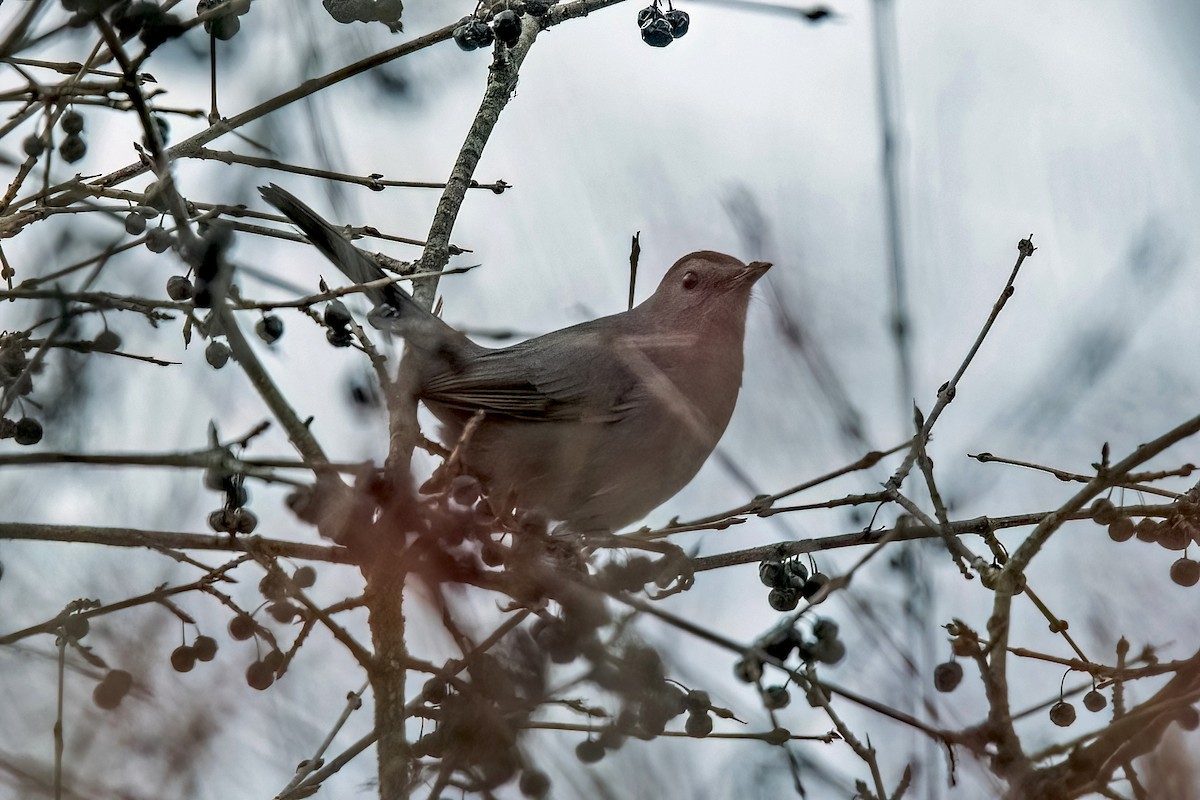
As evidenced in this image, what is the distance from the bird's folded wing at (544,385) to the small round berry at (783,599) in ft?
5.01

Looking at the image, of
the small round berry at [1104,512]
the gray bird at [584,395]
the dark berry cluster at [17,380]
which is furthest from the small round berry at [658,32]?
the dark berry cluster at [17,380]

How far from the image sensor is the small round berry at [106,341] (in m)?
3.07

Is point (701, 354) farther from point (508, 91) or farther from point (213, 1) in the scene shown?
point (213, 1)

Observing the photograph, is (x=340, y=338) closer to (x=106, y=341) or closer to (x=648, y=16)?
(x=106, y=341)

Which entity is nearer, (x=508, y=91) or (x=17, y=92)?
(x=17, y=92)

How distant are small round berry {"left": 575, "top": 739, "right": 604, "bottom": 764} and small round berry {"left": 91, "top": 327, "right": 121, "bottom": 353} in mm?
1855

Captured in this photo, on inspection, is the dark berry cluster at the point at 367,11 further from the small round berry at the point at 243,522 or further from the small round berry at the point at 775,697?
the small round berry at the point at 775,697

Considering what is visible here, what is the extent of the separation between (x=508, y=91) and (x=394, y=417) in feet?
7.99

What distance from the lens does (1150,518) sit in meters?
3.14

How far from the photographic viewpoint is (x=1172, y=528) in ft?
9.80

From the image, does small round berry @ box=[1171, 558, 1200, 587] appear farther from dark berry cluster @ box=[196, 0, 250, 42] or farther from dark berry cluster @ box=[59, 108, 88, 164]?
dark berry cluster @ box=[59, 108, 88, 164]

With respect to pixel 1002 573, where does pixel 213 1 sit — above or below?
above

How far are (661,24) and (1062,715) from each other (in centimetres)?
277

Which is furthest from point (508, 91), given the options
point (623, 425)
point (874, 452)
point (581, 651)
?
point (581, 651)
